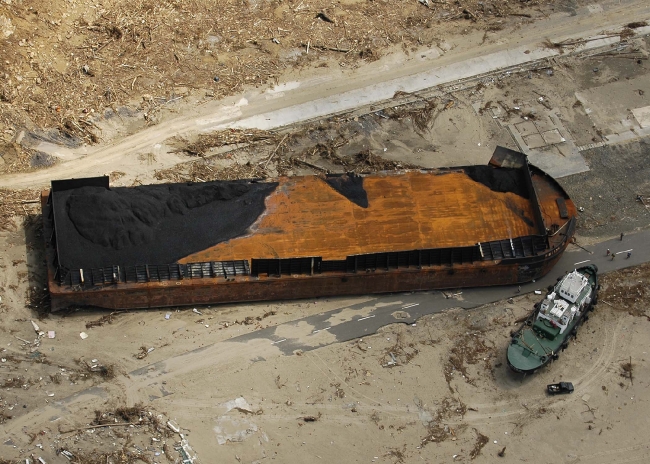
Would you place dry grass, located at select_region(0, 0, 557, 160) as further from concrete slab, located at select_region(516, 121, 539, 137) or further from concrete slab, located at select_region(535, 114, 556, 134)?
concrete slab, located at select_region(516, 121, 539, 137)

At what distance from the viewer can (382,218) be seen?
3272 cm

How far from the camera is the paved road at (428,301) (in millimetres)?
31450

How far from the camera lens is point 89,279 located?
3039 centimetres

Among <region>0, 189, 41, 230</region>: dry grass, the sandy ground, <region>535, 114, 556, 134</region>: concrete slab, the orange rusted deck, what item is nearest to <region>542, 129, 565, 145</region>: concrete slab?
<region>535, 114, 556, 134</region>: concrete slab

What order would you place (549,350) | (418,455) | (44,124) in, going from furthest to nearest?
(44,124), (549,350), (418,455)

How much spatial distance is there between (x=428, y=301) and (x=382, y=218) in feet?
11.4

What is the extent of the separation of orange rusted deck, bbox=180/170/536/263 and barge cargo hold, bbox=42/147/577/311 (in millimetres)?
38

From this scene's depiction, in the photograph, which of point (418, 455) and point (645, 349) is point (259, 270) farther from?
point (645, 349)

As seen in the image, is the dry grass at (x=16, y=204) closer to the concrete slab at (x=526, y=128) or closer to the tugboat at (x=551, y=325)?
the tugboat at (x=551, y=325)

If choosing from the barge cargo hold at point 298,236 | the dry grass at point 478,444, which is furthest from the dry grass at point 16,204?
the dry grass at point 478,444

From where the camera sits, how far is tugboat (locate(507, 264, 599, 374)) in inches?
1208

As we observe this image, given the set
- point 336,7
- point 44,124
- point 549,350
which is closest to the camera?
point 549,350

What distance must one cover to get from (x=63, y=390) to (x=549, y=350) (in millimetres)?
16436

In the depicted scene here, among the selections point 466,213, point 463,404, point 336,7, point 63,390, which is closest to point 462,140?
point 466,213
